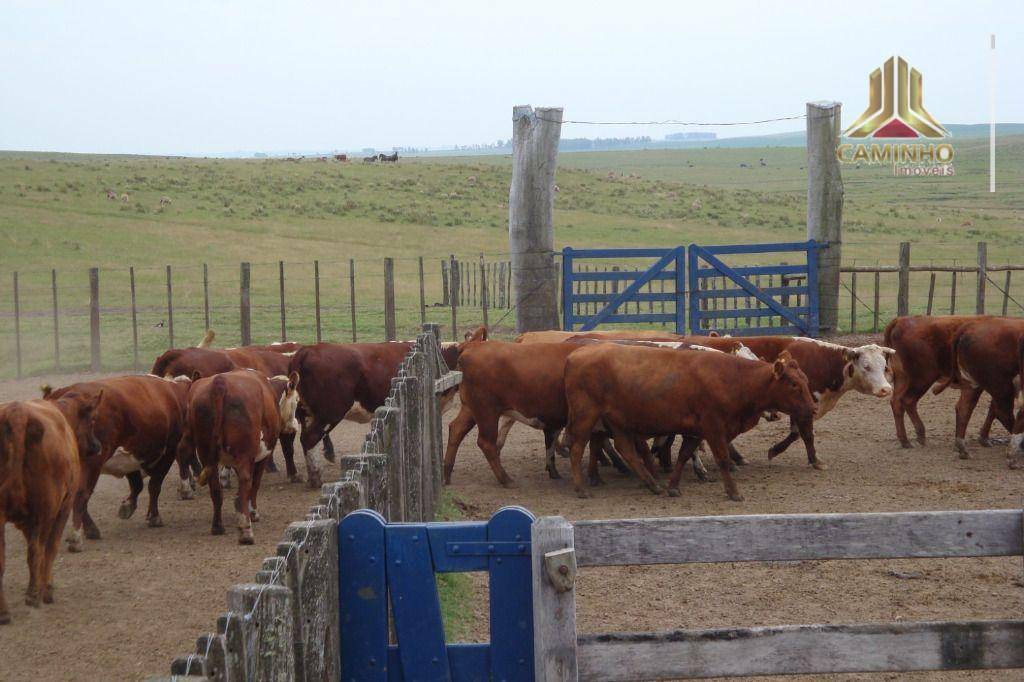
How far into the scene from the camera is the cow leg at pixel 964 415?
1138 cm

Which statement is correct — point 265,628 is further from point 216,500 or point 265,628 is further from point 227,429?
point 216,500

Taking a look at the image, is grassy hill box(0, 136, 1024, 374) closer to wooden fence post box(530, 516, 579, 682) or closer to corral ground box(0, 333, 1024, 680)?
corral ground box(0, 333, 1024, 680)

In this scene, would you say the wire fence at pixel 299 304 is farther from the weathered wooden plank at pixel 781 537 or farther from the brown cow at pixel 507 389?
the weathered wooden plank at pixel 781 537

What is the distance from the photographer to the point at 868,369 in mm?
11977

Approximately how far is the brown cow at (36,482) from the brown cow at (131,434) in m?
1.27

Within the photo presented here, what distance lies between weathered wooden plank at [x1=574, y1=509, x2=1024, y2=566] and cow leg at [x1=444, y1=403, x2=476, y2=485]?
270 inches

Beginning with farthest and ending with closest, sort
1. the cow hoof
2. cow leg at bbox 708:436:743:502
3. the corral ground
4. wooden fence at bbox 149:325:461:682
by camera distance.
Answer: cow leg at bbox 708:436:743:502 < the cow hoof < the corral ground < wooden fence at bbox 149:325:461:682

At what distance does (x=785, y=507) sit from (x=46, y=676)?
5.95 m

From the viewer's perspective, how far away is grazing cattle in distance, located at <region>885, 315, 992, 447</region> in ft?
39.3

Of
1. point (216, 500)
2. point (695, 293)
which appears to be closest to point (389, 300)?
point (695, 293)

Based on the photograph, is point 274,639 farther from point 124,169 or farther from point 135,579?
point 124,169

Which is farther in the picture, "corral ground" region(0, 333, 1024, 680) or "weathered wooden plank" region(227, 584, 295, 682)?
"corral ground" region(0, 333, 1024, 680)

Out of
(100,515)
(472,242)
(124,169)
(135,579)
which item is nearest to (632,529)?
(135,579)

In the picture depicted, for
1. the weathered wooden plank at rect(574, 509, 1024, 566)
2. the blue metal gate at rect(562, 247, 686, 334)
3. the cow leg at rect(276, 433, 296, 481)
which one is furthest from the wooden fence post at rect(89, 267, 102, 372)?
Result: the weathered wooden plank at rect(574, 509, 1024, 566)
